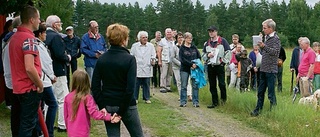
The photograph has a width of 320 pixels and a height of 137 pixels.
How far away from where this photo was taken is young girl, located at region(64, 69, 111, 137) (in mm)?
5660

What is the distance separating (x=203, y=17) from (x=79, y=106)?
83235 mm

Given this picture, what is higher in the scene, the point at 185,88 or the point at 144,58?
the point at 144,58

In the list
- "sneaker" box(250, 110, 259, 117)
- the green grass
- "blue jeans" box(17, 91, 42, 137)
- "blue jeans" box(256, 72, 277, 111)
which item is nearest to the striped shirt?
"blue jeans" box(256, 72, 277, 111)

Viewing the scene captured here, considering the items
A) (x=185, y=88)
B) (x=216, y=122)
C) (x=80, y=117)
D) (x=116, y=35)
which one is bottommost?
(x=216, y=122)

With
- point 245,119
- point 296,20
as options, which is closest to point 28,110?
point 245,119

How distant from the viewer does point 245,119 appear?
9.48 m

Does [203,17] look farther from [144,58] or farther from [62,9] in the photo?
[144,58]

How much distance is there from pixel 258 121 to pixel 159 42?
22.8 feet

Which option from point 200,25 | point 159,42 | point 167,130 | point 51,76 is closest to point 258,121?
point 167,130

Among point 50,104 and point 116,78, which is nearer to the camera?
point 116,78

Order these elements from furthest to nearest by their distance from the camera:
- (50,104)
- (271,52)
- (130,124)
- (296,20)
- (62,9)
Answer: (296,20)
(62,9)
(271,52)
(50,104)
(130,124)

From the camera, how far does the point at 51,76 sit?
6594 millimetres

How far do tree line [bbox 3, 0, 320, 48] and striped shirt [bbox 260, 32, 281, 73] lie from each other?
65047 mm

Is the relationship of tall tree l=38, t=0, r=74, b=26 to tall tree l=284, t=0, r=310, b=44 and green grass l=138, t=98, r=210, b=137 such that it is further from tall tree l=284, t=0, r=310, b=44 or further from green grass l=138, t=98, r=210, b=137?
tall tree l=284, t=0, r=310, b=44
